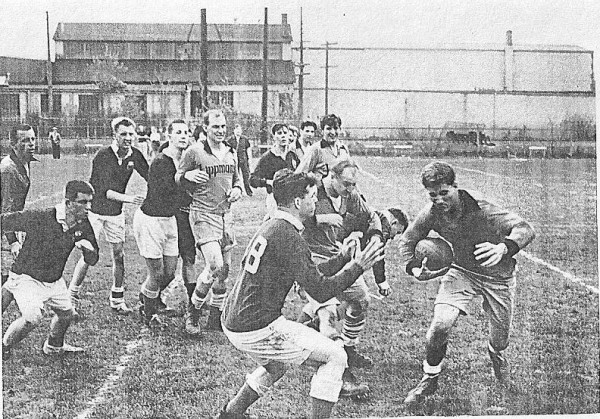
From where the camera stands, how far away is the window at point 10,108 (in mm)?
4645

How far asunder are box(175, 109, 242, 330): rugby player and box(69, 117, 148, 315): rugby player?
0.88ft

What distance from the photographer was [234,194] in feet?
15.2

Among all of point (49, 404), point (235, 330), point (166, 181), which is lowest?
point (49, 404)

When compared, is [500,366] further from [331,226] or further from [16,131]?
[16,131]

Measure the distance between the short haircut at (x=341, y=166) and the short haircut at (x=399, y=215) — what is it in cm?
29

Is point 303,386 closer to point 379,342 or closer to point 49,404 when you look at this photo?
point 379,342

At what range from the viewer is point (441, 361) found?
15.4 feet

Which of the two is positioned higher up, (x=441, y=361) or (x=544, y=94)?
(x=544, y=94)

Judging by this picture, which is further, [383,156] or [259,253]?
[383,156]

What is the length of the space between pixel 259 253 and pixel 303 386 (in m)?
0.77

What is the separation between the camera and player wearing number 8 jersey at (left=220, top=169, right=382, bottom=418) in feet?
13.9

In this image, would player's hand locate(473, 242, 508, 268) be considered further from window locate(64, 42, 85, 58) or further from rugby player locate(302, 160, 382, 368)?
window locate(64, 42, 85, 58)

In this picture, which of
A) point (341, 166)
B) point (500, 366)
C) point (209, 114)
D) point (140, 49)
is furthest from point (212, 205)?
point (500, 366)

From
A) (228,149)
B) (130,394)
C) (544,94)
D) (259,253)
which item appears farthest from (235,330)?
(544,94)
